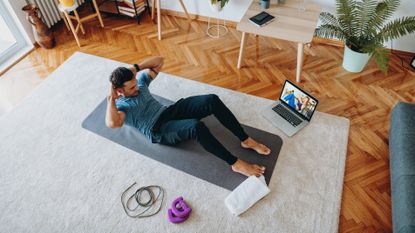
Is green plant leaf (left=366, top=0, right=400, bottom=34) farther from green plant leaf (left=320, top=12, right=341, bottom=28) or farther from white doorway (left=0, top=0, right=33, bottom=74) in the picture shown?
white doorway (left=0, top=0, right=33, bottom=74)

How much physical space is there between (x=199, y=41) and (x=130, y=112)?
1413 millimetres

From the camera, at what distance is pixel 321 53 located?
2.83 m

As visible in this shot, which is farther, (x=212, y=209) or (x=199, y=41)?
(x=199, y=41)

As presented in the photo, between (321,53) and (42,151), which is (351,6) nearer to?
(321,53)

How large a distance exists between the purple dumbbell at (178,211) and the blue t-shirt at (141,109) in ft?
1.52

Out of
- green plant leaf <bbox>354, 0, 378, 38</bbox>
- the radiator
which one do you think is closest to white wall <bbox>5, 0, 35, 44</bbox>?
the radiator

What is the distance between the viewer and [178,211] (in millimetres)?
1822

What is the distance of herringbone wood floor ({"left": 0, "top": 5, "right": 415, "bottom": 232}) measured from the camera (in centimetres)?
191

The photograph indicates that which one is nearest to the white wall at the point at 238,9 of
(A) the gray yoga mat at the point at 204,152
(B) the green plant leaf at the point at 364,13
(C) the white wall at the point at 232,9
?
(C) the white wall at the point at 232,9

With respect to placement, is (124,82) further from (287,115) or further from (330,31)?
(330,31)

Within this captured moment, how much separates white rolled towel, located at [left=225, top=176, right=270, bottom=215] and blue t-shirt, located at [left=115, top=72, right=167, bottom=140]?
2.18 feet

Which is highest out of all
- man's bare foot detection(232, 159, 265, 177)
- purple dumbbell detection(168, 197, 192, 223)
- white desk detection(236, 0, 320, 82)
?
white desk detection(236, 0, 320, 82)

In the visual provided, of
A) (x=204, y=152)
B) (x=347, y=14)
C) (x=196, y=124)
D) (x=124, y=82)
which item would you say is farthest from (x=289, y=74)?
(x=124, y=82)

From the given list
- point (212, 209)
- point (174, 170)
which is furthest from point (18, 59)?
point (212, 209)
